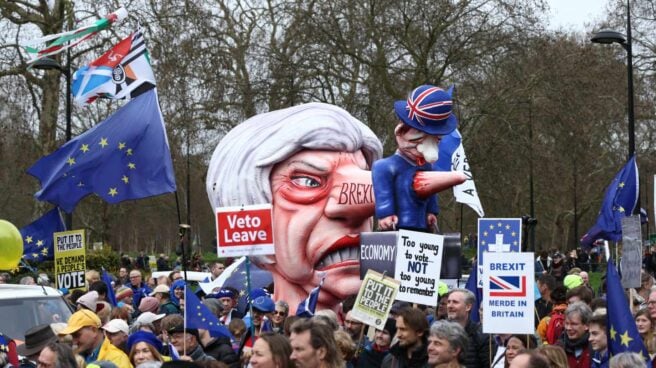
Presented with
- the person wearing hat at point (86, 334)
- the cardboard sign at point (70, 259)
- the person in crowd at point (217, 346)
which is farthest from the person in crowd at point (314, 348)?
the cardboard sign at point (70, 259)

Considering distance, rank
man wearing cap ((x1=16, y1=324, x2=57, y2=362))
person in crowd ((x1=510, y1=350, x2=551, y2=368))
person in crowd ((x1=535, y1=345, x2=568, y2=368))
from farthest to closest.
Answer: man wearing cap ((x1=16, y1=324, x2=57, y2=362)) < person in crowd ((x1=535, y1=345, x2=568, y2=368)) < person in crowd ((x1=510, y1=350, x2=551, y2=368))

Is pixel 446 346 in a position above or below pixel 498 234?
below

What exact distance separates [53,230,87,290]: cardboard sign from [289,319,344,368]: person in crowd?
29.6 ft

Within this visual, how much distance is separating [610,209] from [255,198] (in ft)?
14.5

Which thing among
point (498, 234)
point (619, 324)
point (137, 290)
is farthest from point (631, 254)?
point (137, 290)

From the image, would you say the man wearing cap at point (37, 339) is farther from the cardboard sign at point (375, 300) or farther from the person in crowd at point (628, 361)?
the person in crowd at point (628, 361)

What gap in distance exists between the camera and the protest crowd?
6789mm

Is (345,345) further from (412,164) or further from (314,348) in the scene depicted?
(412,164)

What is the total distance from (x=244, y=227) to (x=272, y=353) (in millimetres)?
3704

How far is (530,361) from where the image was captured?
6613mm

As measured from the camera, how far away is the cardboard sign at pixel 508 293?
9062 mm

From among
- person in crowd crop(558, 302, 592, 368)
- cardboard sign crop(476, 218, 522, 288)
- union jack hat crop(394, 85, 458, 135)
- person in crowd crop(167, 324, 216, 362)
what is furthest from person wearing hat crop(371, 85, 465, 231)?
person in crowd crop(558, 302, 592, 368)

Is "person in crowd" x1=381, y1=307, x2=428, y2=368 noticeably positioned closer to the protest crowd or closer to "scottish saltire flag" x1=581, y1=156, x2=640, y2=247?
the protest crowd

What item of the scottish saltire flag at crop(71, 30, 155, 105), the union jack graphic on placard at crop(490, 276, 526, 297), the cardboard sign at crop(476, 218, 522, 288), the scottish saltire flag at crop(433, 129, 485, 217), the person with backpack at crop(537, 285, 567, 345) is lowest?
the person with backpack at crop(537, 285, 567, 345)
